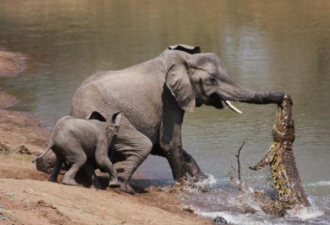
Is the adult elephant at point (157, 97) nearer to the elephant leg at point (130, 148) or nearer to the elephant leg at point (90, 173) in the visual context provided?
the elephant leg at point (130, 148)

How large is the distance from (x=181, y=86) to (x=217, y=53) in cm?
1697

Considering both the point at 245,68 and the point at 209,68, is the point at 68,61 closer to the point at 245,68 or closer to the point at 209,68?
the point at 245,68

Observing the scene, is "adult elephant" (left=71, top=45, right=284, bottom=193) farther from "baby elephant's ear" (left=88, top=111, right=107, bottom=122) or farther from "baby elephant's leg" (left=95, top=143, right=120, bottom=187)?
"baby elephant's leg" (left=95, top=143, right=120, bottom=187)

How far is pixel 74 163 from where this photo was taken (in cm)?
1053

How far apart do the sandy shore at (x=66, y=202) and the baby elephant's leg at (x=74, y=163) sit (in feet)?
0.52

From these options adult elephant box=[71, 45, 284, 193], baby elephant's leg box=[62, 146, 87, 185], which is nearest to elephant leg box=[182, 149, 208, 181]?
adult elephant box=[71, 45, 284, 193]

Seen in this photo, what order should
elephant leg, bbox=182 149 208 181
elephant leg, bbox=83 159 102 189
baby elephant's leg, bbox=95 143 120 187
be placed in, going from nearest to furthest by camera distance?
baby elephant's leg, bbox=95 143 120 187 → elephant leg, bbox=83 159 102 189 → elephant leg, bbox=182 149 208 181

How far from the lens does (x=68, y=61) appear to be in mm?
28328

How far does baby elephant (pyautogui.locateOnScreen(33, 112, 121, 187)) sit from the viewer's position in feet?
34.2

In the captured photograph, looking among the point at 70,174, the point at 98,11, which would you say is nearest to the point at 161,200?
the point at 70,174

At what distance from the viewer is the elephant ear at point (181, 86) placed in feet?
38.3

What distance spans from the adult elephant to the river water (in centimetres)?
96

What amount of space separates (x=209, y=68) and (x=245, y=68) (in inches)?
494

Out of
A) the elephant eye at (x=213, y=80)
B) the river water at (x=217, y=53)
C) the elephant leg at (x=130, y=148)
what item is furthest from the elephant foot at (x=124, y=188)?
the elephant eye at (x=213, y=80)
